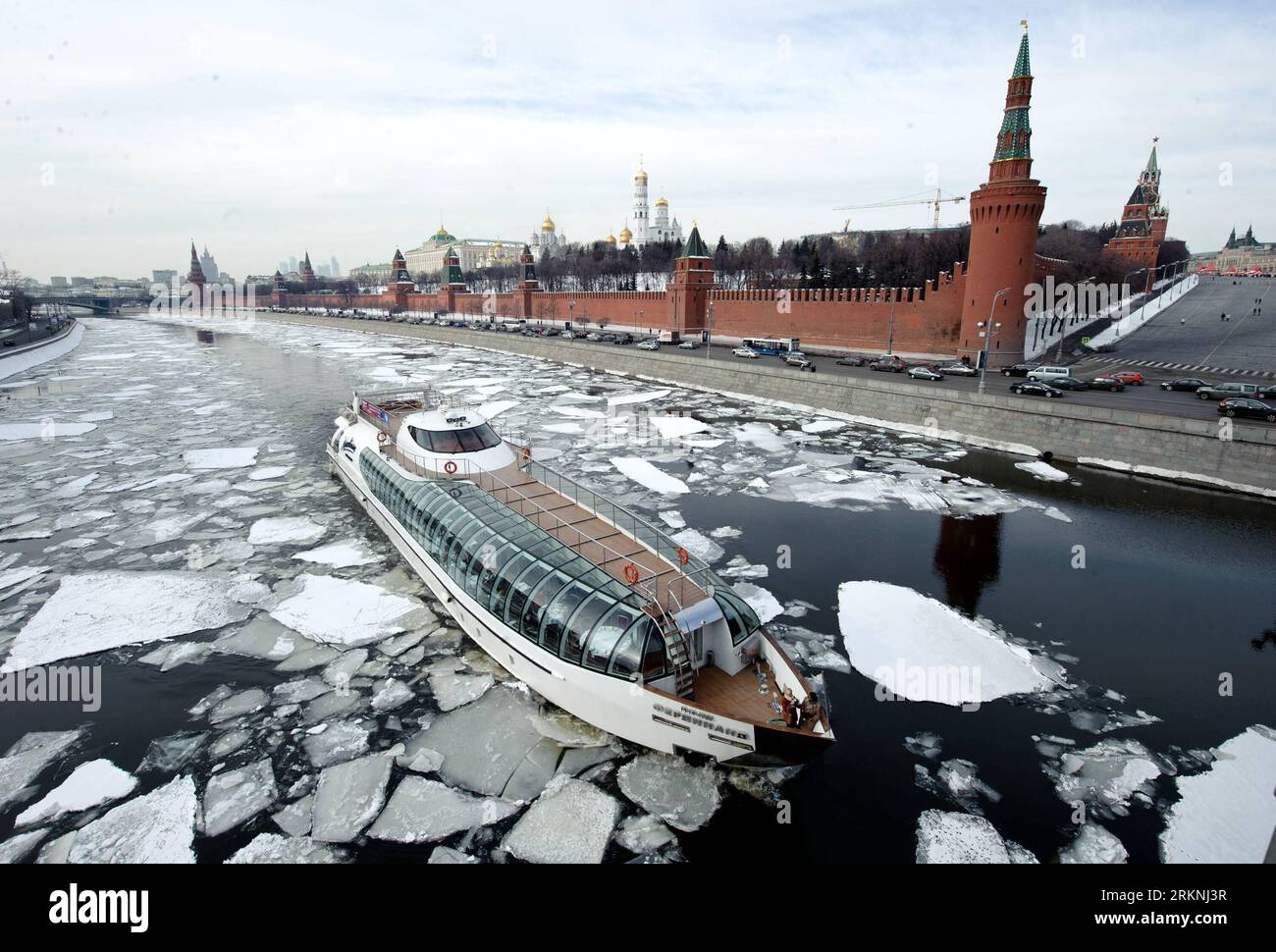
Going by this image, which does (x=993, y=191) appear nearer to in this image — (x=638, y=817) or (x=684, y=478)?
(x=684, y=478)

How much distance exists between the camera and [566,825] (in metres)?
8.19

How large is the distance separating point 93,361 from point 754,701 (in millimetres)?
75475

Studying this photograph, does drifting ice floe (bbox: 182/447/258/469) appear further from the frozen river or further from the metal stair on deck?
the metal stair on deck

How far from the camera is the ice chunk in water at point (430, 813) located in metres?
8.03

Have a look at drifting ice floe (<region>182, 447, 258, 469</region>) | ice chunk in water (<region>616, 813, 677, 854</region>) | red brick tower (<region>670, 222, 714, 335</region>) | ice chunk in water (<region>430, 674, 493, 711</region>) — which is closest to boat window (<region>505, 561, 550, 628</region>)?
ice chunk in water (<region>430, 674, 493, 711</region>)

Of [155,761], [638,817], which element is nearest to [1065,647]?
[638,817]

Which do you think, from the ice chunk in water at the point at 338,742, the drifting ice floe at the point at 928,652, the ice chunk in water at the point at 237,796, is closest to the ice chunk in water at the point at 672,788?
the ice chunk in water at the point at 338,742

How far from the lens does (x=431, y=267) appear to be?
190625 millimetres

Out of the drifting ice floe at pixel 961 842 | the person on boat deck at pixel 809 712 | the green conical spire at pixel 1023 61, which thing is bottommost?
the drifting ice floe at pixel 961 842

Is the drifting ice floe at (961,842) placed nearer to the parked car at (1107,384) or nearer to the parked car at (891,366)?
the parked car at (1107,384)

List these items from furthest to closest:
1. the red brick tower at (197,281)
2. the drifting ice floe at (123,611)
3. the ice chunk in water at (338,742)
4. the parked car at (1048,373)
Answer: the red brick tower at (197,281) → the parked car at (1048,373) → the drifting ice floe at (123,611) → the ice chunk in water at (338,742)

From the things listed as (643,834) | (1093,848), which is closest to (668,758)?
(643,834)

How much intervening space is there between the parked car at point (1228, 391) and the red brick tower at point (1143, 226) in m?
65.9
